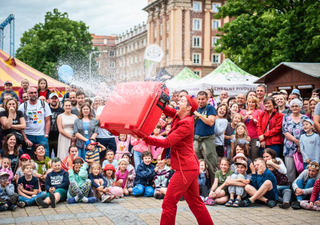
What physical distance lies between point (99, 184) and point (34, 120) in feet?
7.35

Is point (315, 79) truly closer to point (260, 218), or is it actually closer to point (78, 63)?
point (260, 218)

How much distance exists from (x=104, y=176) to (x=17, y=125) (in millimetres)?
2189

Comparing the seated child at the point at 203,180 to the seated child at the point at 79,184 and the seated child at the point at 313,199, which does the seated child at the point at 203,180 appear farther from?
the seated child at the point at 79,184

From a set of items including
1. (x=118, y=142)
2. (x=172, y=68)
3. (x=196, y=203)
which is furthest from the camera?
(x=172, y=68)

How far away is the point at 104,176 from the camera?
336 inches

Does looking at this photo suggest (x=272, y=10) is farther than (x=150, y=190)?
Yes

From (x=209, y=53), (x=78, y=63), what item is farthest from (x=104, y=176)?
(x=209, y=53)

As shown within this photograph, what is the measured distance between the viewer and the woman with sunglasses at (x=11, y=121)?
8.41 meters

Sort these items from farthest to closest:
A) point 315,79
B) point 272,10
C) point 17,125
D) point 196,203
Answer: point 272,10 < point 315,79 < point 17,125 < point 196,203

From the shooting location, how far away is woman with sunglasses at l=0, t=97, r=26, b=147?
8.41m

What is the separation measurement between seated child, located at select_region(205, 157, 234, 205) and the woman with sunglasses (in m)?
4.24

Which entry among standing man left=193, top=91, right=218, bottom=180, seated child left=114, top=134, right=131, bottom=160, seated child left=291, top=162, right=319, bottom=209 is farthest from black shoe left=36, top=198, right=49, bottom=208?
seated child left=291, top=162, right=319, bottom=209

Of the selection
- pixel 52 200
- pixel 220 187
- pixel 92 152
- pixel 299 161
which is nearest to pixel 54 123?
pixel 92 152

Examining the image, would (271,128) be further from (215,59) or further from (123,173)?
(215,59)
